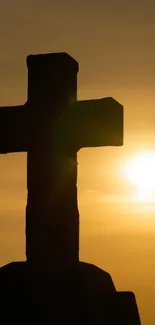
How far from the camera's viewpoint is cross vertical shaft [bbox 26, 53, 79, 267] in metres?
5.67

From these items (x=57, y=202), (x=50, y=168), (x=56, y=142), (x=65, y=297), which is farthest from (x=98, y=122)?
(x=65, y=297)

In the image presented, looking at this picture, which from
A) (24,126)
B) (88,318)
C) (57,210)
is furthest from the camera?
(24,126)

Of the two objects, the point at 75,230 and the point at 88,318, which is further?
the point at 75,230

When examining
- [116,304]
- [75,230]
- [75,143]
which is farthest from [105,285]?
[75,143]

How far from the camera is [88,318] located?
5367 mm

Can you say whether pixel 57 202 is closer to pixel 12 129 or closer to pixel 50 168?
pixel 50 168

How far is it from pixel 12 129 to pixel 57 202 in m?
0.99

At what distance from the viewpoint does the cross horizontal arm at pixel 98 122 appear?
227 inches

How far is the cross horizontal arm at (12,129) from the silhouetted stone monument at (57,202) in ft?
0.04

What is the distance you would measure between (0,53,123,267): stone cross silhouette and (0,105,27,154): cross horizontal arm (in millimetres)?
24

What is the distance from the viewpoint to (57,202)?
5750mm

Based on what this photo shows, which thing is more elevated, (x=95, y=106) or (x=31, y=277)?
(x=95, y=106)

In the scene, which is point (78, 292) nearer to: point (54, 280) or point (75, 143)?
point (54, 280)

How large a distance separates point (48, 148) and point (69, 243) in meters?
0.93
